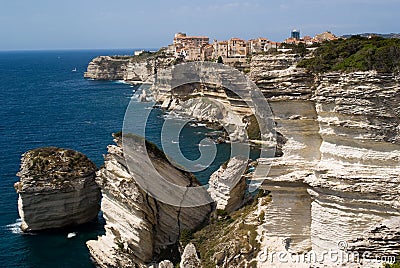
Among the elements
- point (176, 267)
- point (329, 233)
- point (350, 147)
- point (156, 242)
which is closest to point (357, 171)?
point (350, 147)

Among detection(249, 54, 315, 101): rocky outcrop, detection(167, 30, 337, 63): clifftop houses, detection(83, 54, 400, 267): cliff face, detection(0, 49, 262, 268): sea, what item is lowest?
detection(0, 49, 262, 268): sea

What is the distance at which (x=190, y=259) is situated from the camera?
20.3 meters

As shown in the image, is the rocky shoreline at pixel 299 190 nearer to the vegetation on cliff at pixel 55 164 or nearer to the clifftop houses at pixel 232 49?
the vegetation on cliff at pixel 55 164

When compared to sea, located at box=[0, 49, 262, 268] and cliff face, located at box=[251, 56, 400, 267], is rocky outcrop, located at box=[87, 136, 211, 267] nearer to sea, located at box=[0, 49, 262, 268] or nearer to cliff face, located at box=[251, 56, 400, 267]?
sea, located at box=[0, 49, 262, 268]

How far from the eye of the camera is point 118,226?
2423cm

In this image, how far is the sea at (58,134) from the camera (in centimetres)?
2773

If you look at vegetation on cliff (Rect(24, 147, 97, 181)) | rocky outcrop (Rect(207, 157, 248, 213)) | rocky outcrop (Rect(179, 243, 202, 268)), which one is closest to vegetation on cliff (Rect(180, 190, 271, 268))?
rocky outcrop (Rect(179, 243, 202, 268))

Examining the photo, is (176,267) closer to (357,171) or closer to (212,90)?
(357,171)

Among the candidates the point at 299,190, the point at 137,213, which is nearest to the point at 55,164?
the point at 137,213

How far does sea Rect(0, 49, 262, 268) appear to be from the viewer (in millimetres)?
27734

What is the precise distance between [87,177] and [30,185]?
3.97 meters

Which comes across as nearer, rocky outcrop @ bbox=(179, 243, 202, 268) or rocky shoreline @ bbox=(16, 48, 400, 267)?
rocky shoreline @ bbox=(16, 48, 400, 267)

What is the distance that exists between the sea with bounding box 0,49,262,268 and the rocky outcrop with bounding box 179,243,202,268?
318 inches

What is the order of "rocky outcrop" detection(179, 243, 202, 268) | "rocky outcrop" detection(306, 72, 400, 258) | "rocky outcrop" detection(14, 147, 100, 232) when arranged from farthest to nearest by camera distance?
"rocky outcrop" detection(14, 147, 100, 232)
"rocky outcrop" detection(179, 243, 202, 268)
"rocky outcrop" detection(306, 72, 400, 258)
